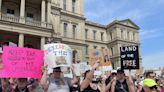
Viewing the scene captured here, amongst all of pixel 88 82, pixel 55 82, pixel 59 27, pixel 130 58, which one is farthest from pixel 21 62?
pixel 59 27

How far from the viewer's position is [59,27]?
34312mm

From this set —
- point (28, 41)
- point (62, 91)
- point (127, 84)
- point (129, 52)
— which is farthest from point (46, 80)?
point (28, 41)

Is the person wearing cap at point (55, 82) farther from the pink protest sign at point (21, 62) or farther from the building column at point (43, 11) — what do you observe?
the building column at point (43, 11)

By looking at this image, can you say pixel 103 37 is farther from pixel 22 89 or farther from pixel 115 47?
pixel 22 89

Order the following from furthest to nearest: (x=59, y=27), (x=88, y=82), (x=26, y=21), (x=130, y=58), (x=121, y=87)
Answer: (x=59, y=27) < (x=26, y=21) < (x=130, y=58) < (x=121, y=87) < (x=88, y=82)

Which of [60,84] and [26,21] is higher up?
[26,21]

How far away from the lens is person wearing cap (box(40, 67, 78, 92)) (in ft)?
16.8

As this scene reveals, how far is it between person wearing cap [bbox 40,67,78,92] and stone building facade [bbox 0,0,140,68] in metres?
20.3

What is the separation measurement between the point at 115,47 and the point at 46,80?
154ft

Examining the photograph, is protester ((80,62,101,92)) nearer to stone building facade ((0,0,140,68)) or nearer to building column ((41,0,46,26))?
stone building facade ((0,0,140,68))

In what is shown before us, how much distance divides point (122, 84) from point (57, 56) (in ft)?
5.04

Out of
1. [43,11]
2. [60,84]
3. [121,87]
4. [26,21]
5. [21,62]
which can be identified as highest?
[43,11]

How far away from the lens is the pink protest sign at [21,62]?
5551mm

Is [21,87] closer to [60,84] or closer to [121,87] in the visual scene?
[60,84]
